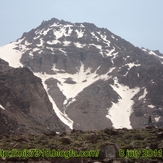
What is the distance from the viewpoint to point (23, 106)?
8431 centimetres

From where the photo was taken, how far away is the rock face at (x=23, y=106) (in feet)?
210

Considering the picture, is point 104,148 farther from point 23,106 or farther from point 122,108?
point 122,108

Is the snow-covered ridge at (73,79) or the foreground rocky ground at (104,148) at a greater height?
the snow-covered ridge at (73,79)

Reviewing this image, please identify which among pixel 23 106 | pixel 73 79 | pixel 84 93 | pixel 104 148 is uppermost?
pixel 73 79

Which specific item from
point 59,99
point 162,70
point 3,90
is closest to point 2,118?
point 3,90

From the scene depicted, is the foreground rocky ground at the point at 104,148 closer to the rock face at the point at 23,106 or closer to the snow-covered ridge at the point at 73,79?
the rock face at the point at 23,106

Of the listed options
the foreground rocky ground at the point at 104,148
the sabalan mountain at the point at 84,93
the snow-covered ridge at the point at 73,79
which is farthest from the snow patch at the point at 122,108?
the foreground rocky ground at the point at 104,148

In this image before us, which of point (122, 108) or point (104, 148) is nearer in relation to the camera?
point (104, 148)

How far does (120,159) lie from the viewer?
44.8 ft

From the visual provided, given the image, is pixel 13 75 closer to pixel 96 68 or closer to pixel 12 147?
pixel 96 68

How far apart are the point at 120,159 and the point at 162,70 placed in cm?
15923

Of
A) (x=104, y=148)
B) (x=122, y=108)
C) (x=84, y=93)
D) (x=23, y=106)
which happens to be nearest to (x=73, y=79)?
(x=84, y=93)

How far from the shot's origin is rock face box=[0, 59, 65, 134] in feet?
210

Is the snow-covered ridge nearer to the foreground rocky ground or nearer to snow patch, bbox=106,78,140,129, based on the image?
snow patch, bbox=106,78,140,129
